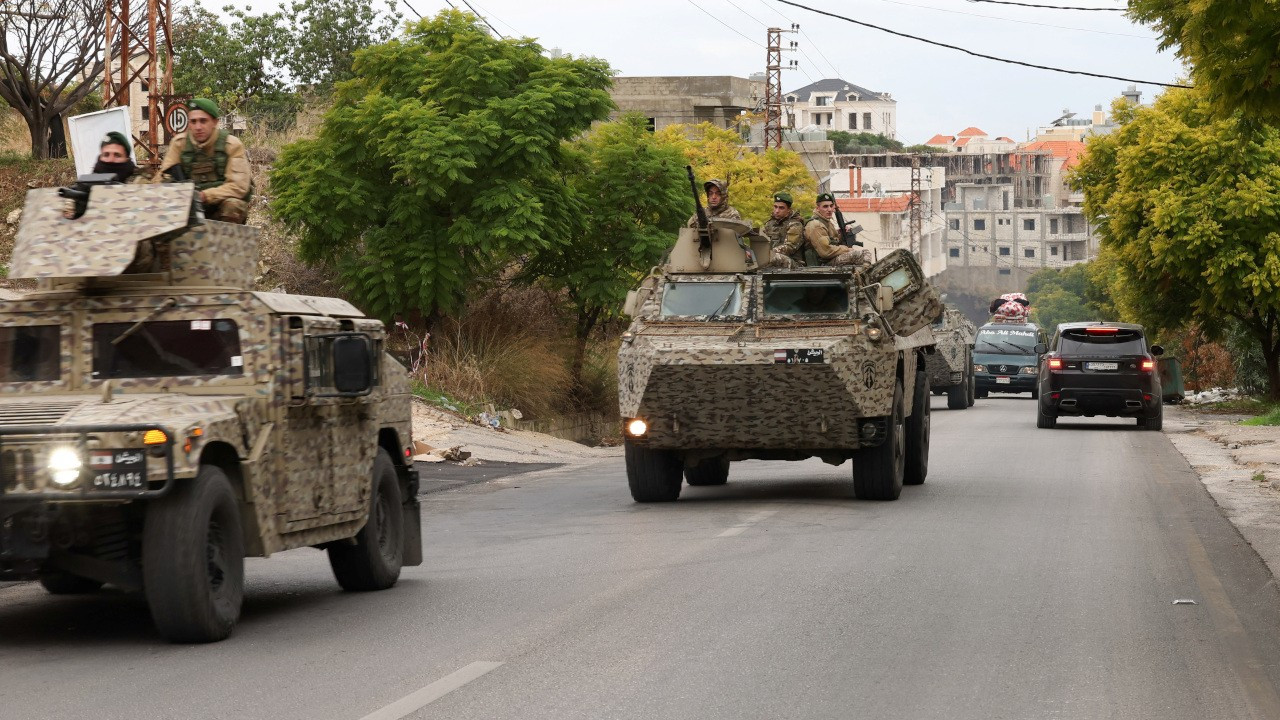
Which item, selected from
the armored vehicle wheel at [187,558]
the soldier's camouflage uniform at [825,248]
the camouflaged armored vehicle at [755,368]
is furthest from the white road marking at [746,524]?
the armored vehicle wheel at [187,558]

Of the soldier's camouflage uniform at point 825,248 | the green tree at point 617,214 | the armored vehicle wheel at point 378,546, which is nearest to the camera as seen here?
the armored vehicle wheel at point 378,546

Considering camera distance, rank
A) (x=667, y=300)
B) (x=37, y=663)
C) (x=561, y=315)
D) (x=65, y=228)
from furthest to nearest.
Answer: (x=561, y=315) → (x=667, y=300) → (x=65, y=228) → (x=37, y=663)

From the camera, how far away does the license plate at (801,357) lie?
1495 cm

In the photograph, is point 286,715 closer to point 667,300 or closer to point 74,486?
point 74,486

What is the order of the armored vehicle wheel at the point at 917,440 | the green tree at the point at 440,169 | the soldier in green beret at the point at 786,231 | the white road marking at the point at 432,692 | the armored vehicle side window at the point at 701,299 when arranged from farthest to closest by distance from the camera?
1. the green tree at the point at 440,169
2. the armored vehicle wheel at the point at 917,440
3. the soldier in green beret at the point at 786,231
4. the armored vehicle side window at the point at 701,299
5. the white road marking at the point at 432,692

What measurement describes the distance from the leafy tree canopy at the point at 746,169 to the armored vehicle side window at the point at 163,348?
145 feet

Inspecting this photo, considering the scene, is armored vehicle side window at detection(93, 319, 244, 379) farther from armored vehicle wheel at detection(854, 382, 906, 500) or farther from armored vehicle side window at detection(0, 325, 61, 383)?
armored vehicle wheel at detection(854, 382, 906, 500)

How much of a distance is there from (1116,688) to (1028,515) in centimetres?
756

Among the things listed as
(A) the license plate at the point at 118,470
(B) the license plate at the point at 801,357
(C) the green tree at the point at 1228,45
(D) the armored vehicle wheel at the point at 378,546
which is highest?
(C) the green tree at the point at 1228,45

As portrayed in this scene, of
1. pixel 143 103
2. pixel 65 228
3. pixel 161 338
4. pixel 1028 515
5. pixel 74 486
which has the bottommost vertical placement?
pixel 1028 515

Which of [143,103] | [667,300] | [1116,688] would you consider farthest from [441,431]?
[143,103]

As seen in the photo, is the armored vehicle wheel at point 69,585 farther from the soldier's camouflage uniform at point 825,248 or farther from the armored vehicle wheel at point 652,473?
the soldier's camouflage uniform at point 825,248

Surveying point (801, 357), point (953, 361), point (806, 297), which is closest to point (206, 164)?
point (801, 357)

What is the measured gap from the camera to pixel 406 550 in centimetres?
1106
